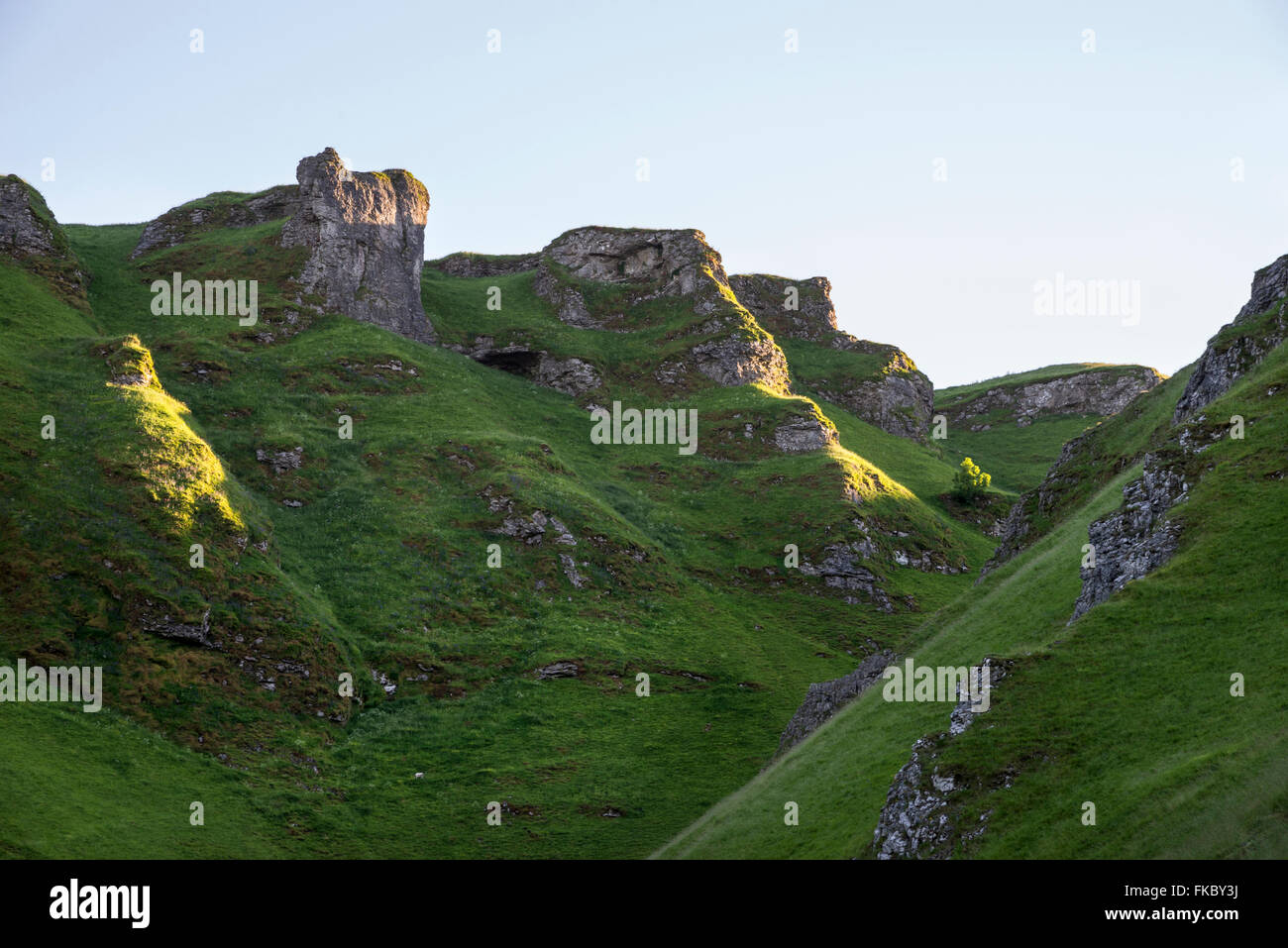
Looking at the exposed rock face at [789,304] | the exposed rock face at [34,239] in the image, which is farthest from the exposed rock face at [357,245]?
the exposed rock face at [789,304]

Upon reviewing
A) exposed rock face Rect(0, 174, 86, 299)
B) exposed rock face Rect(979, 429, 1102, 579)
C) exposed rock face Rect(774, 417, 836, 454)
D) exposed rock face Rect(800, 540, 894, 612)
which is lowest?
exposed rock face Rect(800, 540, 894, 612)

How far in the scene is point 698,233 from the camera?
14288 centimetres

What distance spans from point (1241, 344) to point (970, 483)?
64119 mm

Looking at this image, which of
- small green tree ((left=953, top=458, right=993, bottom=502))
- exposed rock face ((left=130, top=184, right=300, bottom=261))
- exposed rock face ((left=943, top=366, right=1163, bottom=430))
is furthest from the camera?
exposed rock face ((left=943, top=366, right=1163, bottom=430))

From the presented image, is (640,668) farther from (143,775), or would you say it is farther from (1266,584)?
(1266,584)

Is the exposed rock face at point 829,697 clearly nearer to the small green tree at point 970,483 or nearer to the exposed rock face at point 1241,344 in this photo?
the exposed rock face at point 1241,344

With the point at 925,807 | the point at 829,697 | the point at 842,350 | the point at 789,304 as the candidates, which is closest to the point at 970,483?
the point at 842,350

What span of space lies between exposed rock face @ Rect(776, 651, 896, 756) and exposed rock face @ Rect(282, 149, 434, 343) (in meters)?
76.9

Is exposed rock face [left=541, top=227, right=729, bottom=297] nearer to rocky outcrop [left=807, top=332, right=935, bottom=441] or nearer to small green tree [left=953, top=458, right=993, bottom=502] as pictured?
rocky outcrop [left=807, top=332, right=935, bottom=441]

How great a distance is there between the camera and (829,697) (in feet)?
161

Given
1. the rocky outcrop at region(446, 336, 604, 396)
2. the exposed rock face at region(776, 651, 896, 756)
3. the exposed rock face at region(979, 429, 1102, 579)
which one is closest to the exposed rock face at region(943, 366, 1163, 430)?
the rocky outcrop at region(446, 336, 604, 396)

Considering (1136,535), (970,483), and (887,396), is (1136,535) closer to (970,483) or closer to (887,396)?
(970,483)

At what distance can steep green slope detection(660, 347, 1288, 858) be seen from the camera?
2338cm
